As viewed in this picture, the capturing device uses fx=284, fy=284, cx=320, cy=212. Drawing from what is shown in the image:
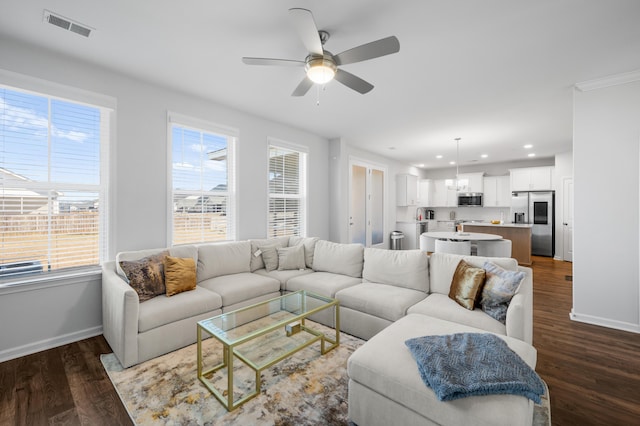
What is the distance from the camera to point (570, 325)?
316 cm

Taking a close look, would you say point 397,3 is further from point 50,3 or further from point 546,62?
point 50,3

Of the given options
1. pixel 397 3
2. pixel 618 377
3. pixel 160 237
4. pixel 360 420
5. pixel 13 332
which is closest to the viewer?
pixel 360 420

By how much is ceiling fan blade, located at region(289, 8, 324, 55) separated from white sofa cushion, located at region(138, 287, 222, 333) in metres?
2.42

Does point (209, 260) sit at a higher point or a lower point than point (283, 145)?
lower

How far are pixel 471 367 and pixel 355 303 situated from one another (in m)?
1.46

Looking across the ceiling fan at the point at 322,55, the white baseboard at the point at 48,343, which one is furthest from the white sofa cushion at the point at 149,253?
the ceiling fan at the point at 322,55

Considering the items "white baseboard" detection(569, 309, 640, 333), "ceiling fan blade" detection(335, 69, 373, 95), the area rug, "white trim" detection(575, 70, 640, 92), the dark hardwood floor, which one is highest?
"white trim" detection(575, 70, 640, 92)

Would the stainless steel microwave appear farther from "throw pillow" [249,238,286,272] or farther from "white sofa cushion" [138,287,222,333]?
"white sofa cushion" [138,287,222,333]

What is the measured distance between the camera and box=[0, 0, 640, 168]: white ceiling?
2068mm

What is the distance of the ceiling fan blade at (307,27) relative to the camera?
1665 mm

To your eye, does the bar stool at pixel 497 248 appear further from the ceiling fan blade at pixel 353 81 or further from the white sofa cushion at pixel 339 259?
the ceiling fan blade at pixel 353 81

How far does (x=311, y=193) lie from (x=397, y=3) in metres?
3.62

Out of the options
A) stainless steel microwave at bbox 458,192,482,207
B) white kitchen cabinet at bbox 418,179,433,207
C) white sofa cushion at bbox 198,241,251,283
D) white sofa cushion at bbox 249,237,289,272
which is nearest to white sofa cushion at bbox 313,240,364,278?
white sofa cushion at bbox 249,237,289,272

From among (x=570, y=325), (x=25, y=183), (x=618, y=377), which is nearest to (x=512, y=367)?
(x=618, y=377)
